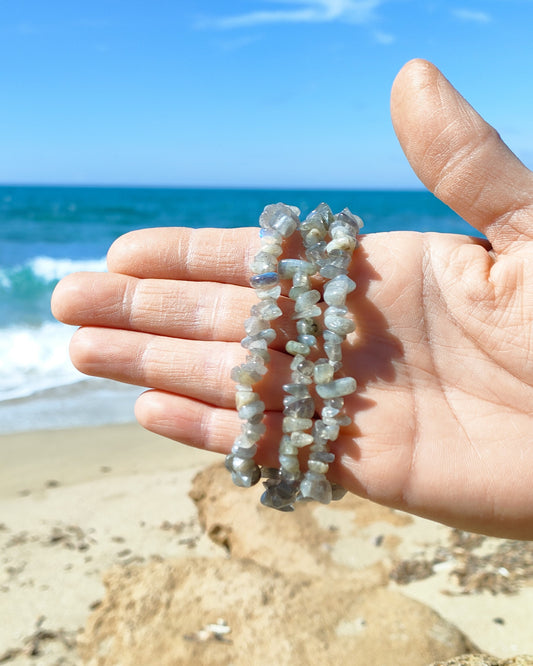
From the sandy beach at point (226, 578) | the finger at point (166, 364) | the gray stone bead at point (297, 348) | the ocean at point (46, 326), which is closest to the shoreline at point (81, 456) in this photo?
the sandy beach at point (226, 578)

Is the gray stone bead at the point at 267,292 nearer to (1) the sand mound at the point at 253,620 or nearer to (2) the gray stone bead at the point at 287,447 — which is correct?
(2) the gray stone bead at the point at 287,447

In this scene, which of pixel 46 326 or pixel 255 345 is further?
pixel 46 326

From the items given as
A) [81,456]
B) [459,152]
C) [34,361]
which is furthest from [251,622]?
[34,361]

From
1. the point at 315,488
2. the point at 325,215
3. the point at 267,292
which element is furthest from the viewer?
the point at 325,215

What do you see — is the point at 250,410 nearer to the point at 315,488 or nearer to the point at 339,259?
the point at 315,488

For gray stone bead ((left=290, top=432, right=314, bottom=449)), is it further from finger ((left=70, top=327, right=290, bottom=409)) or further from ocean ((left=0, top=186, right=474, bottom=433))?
ocean ((left=0, top=186, right=474, bottom=433))

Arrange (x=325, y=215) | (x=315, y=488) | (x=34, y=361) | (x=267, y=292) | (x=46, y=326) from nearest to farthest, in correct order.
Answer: (x=315, y=488) → (x=267, y=292) → (x=325, y=215) → (x=34, y=361) → (x=46, y=326)

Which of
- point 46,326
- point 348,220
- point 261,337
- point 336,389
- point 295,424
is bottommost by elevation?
point 46,326
